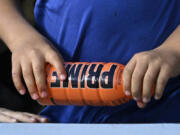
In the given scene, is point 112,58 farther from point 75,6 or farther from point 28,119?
point 28,119

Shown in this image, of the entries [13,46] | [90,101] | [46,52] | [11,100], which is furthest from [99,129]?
[11,100]

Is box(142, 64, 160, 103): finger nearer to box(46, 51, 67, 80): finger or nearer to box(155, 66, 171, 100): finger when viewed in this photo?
box(155, 66, 171, 100): finger

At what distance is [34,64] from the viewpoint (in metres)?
0.64

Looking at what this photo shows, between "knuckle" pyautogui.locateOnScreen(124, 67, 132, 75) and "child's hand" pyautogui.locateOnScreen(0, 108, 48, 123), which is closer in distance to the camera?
"knuckle" pyautogui.locateOnScreen(124, 67, 132, 75)

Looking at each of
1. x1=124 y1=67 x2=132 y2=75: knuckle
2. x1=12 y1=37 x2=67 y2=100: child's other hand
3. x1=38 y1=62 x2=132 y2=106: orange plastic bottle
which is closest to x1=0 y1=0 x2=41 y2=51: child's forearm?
x1=12 y1=37 x2=67 y2=100: child's other hand

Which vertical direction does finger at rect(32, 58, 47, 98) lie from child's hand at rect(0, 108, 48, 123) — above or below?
above

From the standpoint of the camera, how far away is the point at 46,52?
0.67 meters

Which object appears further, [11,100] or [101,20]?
[11,100]

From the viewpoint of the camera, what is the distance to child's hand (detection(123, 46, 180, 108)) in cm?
57

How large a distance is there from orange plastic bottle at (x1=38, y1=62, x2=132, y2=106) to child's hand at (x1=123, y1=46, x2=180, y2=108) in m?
0.02

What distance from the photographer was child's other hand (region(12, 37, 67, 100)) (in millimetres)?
615

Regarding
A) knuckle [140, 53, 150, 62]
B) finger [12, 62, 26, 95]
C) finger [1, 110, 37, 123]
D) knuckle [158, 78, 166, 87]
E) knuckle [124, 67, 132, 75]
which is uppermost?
knuckle [140, 53, 150, 62]

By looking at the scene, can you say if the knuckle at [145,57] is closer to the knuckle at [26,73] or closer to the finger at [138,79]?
the finger at [138,79]

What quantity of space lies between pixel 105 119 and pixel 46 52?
278 mm
